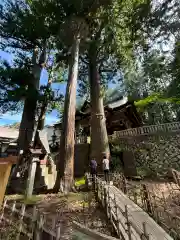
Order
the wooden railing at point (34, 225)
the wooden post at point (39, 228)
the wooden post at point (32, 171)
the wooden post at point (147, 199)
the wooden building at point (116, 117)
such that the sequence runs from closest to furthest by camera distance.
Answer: the wooden railing at point (34, 225) → the wooden post at point (39, 228) → the wooden post at point (147, 199) → the wooden post at point (32, 171) → the wooden building at point (116, 117)

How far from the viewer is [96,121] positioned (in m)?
14.5

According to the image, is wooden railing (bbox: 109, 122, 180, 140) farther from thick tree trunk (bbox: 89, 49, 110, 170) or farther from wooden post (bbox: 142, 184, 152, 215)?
wooden post (bbox: 142, 184, 152, 215)

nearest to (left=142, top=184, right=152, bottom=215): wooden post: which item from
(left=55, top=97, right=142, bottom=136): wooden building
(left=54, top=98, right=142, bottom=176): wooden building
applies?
(left=54, top=98, right=142, bottom=176): wooden building

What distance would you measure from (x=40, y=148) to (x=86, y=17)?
32.5 feet

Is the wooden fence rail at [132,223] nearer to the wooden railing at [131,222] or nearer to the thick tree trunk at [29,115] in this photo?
the wooden railing at [131,222]

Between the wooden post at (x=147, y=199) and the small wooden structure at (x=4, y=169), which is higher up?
the small wooden structure at (x=4, y=169)

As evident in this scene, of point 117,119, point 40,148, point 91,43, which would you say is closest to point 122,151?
point 117,119

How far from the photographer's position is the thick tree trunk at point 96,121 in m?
13.4

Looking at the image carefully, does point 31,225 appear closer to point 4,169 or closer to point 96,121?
point 4,169

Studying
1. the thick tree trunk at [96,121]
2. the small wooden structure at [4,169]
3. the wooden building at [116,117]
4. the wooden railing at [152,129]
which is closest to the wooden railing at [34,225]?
the small wooden structure at [4,169]

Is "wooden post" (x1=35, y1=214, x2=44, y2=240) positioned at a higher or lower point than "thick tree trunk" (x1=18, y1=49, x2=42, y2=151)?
lower

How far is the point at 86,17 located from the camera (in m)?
13.7

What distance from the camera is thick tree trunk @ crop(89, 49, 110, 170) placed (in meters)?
13.4

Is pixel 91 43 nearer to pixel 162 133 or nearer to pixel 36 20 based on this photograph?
pixel 36 20
